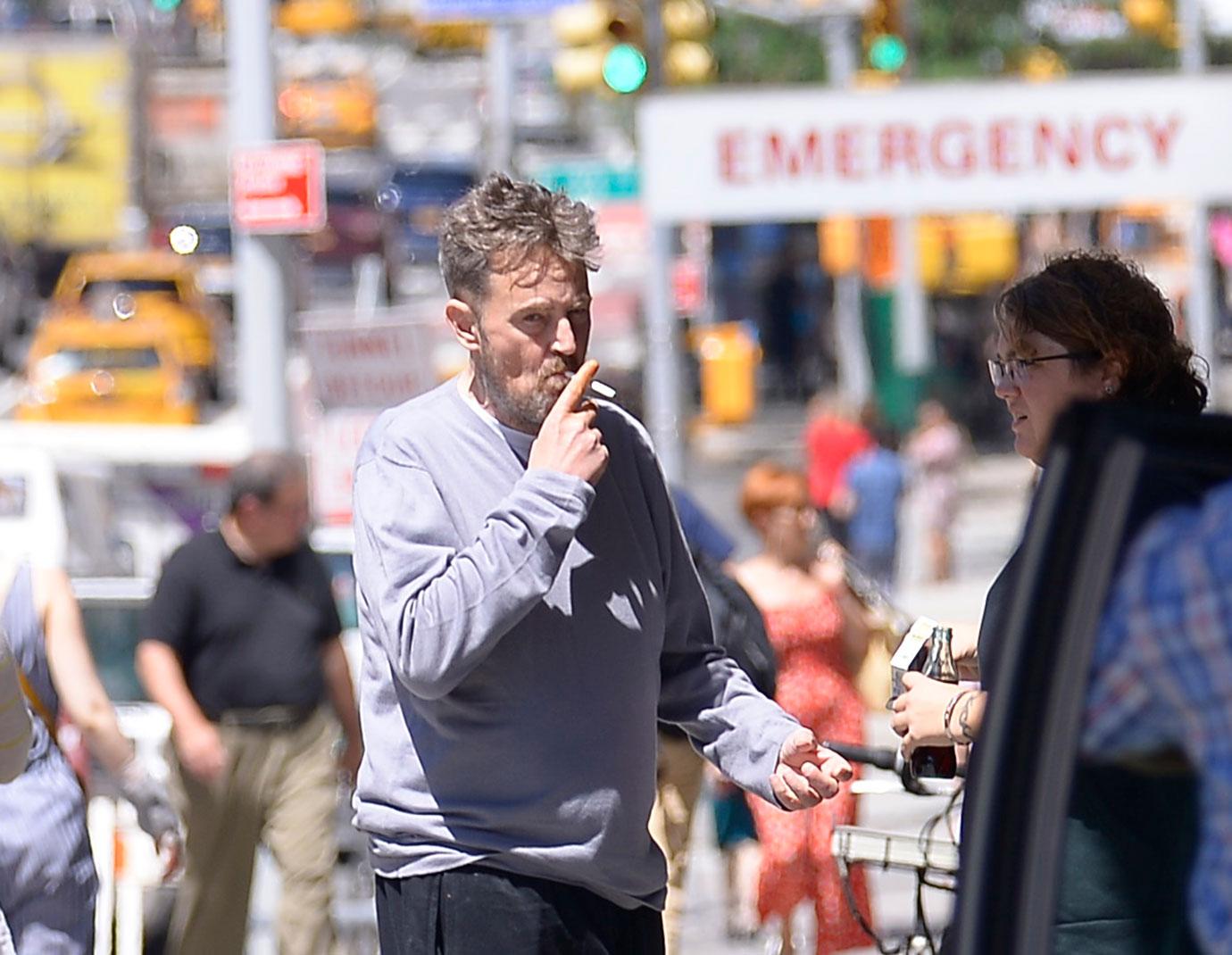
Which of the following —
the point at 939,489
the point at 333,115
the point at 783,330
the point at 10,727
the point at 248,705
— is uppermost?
the point at 10,727

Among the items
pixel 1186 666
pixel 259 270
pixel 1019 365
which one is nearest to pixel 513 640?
pixel 1019 365

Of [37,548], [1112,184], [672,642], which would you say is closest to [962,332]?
[1112,184]

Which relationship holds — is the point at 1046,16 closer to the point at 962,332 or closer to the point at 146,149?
→ the point at 962,332

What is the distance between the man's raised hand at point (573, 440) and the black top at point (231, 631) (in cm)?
378

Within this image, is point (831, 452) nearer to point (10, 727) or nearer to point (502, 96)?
point (502, 96)

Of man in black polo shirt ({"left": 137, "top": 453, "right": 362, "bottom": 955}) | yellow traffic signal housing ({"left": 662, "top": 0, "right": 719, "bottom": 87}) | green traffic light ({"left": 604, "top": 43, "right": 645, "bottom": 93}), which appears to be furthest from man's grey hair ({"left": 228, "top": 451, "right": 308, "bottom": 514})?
yellow traffic signal housing ({"left": 662, "top": 0, "right": 719, "bottom": 87})

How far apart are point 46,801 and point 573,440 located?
169 cm

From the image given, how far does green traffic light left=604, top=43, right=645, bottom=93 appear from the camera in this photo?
17.4 meters

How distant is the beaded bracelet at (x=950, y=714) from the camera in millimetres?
3398

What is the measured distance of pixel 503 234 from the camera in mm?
3533

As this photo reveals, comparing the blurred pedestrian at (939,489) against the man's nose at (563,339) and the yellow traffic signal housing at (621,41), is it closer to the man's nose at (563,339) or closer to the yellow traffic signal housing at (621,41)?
the yellow traffic signal housing at (621,41)

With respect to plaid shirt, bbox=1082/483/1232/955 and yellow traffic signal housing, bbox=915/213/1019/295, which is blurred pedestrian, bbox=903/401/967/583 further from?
yellow traffic signal housing, bbox=915/213/1019/295

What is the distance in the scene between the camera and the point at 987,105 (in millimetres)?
14031

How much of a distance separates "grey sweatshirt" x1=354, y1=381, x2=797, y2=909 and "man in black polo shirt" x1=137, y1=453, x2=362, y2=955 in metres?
3.49
